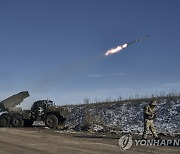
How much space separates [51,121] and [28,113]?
2.35 m

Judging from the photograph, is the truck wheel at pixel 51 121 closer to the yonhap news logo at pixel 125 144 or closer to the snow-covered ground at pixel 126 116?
the snow-covered ground at pixel 126 116

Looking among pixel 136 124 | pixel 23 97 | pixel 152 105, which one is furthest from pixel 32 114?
pixel 152 105

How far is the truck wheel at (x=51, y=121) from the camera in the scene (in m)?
24.4

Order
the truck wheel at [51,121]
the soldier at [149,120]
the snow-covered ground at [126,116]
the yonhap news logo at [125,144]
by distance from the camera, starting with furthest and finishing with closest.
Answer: the truck wheel at [51,121] → the snow-covered ground at [126,116] → the soldier at [149,120] → the yonhap news logo at [125,144]

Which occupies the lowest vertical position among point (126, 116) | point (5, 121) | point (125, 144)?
point (125, 144)

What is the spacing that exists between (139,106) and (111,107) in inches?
150

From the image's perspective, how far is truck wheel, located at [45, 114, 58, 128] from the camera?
24438 mm

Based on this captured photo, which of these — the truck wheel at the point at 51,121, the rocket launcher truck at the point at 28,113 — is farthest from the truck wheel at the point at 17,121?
the truck wheel at the point at 51,121

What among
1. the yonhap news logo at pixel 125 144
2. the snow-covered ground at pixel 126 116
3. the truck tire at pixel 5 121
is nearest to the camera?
the yonhap news logo at pixel 125 144

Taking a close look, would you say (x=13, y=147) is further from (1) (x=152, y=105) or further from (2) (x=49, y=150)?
(1) (x=152, y=105)

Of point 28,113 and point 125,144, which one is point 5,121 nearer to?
point 28,113

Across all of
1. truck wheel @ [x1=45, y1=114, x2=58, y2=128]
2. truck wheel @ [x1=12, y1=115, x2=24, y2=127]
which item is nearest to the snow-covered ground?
truck wheel @ [x1=45, y1=114, x2=58, y2=128]

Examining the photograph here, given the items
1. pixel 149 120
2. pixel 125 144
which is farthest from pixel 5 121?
pixel 125 144

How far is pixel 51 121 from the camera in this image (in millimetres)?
24625
